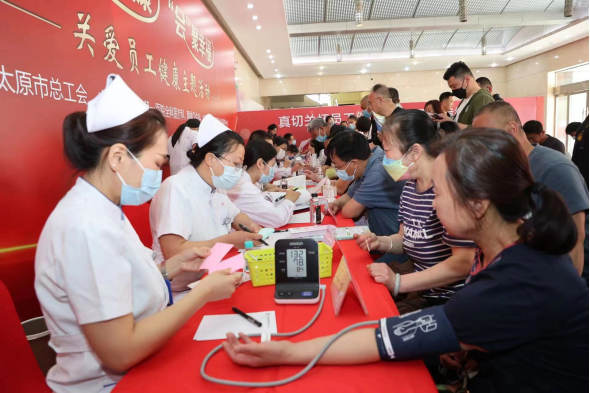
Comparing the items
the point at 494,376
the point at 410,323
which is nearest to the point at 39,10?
the point at 410,323

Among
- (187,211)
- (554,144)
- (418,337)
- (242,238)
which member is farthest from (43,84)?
(554,144)

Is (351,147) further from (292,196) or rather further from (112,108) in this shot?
(112,108)

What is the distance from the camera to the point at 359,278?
1.48 metres

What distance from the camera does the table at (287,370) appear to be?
2.80 feet

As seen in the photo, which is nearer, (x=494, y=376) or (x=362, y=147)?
(x=494, y=376)

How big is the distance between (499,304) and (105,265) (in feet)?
3.13

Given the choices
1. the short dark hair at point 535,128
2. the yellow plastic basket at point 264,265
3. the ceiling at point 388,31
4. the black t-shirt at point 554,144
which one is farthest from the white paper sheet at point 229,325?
the ceiling at point 388,31

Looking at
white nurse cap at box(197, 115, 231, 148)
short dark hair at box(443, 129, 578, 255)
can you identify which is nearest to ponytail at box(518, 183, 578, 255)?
short dark hair at box(443, 129, 578, 255)

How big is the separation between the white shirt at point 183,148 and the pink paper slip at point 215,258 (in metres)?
1.00

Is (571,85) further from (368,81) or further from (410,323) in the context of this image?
(410,323)

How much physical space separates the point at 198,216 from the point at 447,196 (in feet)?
4.57

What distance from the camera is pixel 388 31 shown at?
29.6ft

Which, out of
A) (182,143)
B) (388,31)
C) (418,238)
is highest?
(388,31)

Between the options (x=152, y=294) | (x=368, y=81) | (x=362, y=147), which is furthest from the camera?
(x=368, y=81)
